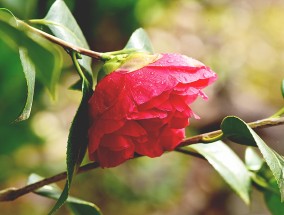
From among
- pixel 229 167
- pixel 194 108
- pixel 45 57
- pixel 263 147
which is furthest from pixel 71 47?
pixel 194 108

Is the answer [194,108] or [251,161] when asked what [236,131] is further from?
[194,108]

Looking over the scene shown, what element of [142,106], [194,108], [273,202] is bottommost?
[194,108]

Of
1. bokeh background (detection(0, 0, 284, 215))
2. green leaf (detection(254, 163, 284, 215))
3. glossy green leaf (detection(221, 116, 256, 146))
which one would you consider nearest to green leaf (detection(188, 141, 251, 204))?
green leaf (detection(254, 163, 284, 215))

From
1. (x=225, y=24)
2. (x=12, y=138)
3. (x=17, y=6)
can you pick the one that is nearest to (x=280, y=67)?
(x=225, y=24)

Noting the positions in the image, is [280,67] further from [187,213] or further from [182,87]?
[182,87]

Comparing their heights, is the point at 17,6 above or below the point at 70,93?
above

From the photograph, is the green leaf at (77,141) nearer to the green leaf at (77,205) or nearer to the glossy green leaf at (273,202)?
the green leaf at (77,205)
